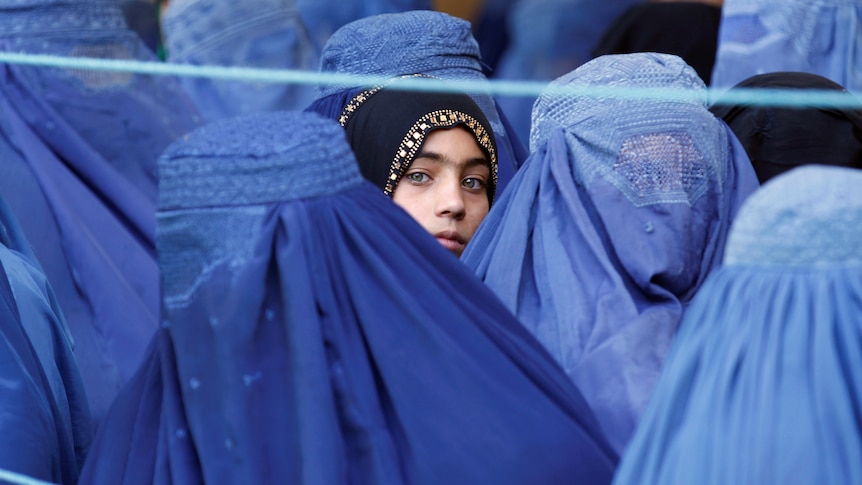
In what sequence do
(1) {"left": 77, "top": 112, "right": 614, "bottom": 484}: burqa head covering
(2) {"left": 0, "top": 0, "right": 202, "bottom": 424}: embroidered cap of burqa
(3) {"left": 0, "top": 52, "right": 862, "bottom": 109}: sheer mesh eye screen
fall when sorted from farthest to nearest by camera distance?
1. (2) {"left": 0, "top": 0, "right": 202, "bottom": 424}: embroidered cap of burqa
2. (3) {"left": 0, "top": 52, "right": 862, "bottom": 109}: sheer mesh eye screen
3. (1) {"left": 77, "top": 112, "right": 614, "bottom": 484}: burqa head covering

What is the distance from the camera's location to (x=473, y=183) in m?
2.54

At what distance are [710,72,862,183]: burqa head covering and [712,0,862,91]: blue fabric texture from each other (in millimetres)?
471

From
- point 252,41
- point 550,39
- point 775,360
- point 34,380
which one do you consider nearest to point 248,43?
point 252,41

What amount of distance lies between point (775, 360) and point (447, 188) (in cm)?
128

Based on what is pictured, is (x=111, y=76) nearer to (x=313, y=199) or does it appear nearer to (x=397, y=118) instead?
(x=397, y=118)

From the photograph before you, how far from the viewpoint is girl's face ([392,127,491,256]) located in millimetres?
2428

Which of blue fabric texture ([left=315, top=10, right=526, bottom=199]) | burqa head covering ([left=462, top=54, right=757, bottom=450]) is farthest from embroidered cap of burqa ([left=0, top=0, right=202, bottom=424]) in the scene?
burqa head covering ([left=462, top=54, right=757, bottom=450])

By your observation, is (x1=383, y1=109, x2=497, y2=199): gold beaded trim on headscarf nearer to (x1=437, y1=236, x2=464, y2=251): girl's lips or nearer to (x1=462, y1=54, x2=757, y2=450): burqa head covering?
(x1=437, y1=236, x2=464, y2=251): girl's lips

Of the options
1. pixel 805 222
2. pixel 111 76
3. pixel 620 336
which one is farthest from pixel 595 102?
pixel 111 76

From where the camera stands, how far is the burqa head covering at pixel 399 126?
2455mm

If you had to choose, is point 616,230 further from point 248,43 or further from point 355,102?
point 248,43

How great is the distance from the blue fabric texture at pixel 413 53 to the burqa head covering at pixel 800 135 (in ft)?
1.87

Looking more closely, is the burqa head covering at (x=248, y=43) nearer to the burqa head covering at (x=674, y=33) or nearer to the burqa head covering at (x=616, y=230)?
the burqa head covering at (x=674, y=33)

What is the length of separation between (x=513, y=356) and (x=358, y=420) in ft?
0.77
